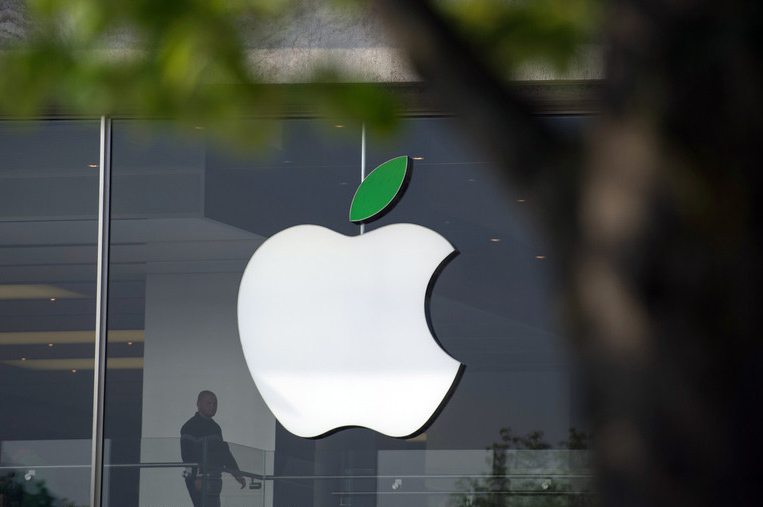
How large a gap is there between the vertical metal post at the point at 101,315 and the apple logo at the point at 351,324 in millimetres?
883

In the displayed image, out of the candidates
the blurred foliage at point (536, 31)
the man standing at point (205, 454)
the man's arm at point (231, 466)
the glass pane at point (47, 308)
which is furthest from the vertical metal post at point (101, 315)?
the blurred foliage at point (536, 31)

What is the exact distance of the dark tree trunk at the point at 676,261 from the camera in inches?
55.8

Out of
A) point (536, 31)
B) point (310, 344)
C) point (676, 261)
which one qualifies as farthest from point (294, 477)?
point (676, 261)

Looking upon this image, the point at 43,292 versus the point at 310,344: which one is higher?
the point at 43,292

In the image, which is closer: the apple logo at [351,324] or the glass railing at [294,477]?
the glass railing at [294,477]

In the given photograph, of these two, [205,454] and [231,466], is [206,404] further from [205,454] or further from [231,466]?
[231,466]

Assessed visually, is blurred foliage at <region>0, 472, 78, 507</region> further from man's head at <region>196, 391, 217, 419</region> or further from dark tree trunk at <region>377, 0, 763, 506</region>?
dark tree trunk at <region>377, 0, 763, 506</region>

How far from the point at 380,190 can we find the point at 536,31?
4.36 meters

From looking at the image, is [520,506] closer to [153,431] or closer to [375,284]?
[375,284]

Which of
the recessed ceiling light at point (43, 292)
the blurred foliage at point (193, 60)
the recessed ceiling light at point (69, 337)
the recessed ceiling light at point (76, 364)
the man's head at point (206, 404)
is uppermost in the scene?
the blurred foliage at point (193, 60)

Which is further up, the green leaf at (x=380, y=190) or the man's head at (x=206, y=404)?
the green leaf at (x=380, y=190)

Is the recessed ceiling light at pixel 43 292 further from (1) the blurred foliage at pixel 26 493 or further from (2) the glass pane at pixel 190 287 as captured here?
(1) the blurred foliage at pixel 26 493

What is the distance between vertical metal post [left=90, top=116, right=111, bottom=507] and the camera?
6.77 meters

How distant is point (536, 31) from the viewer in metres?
2.39
